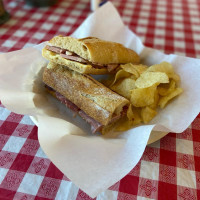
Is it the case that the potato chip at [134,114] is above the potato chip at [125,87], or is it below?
below

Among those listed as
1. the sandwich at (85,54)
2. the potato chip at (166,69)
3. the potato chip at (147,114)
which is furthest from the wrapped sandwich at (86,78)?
the potato chip at (166,69)

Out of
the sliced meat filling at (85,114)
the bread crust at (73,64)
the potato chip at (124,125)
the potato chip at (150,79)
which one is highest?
the bread crust at (73,64)

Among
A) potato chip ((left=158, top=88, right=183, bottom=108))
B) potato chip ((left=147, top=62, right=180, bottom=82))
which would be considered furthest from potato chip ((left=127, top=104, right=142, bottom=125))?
potato chip ((left=147, top=62, right=180, bottom=82))

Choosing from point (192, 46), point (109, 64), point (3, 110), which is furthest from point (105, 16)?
point (3, 110)

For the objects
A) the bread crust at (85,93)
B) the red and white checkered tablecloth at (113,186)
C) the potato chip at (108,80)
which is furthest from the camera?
the potato chip at (108,80)

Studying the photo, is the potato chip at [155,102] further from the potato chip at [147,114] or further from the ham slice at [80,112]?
the ham slice at [80,112]

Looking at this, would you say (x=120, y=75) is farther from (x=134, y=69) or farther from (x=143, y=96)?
(x=143, y=96)

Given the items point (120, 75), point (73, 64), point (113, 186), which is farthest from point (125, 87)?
point (113, 186)
